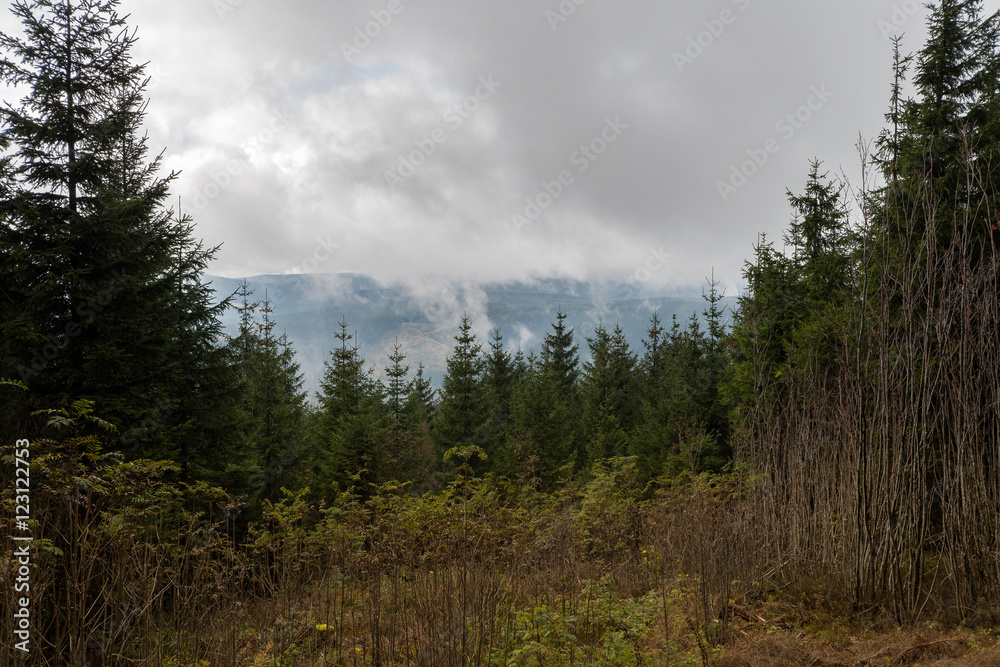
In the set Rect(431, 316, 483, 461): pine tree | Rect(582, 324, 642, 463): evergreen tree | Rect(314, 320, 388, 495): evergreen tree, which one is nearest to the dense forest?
Rect(314, 320, 388, 495): evergreen tree

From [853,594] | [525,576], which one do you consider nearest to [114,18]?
[525,576]

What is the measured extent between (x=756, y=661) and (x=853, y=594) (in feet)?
5.40

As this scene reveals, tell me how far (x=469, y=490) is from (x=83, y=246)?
729cm

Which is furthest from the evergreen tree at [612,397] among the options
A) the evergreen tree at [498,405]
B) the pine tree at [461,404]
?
the pine tree at [461,404]

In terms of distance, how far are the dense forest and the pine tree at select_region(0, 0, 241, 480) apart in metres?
0.04

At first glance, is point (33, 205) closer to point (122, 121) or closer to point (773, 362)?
point (122, 121)

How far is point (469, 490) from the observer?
626cm

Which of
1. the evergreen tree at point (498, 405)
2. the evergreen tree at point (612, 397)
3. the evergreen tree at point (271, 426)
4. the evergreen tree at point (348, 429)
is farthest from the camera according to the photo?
the evergreen tree at point (612, 397)

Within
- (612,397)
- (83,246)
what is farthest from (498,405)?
(83,246)

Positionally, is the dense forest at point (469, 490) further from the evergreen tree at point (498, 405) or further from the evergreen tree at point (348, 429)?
the evergreen tree at point (498, 405)

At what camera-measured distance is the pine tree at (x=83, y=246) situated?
24.2 ft

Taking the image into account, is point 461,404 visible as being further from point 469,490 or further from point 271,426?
point 469,490

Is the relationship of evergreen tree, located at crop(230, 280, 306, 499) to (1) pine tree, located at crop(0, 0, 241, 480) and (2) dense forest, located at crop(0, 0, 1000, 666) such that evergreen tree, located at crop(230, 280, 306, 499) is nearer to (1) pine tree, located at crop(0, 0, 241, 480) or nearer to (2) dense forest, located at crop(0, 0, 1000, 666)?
(2) dense forest, located at crop(0, 0, 1000, 666)

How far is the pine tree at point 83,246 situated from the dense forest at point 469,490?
0.04 metres
